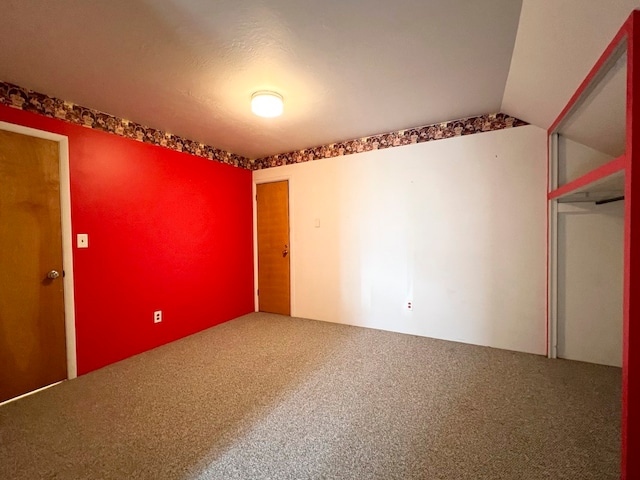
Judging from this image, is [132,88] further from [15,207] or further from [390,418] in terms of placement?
→ [390,418]

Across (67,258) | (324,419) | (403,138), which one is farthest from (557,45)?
(67,258)

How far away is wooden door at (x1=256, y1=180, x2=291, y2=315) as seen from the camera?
12.9 feet

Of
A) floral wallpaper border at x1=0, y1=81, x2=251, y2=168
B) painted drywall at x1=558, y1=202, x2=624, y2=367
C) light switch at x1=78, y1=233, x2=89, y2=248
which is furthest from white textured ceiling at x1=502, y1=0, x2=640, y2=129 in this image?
light switch at x1=78, y1=233, x2=89, y2=248

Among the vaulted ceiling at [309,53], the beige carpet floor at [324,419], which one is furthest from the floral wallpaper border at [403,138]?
the beige carpet floor at [324,419]

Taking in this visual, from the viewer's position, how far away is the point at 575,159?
91.9 inches

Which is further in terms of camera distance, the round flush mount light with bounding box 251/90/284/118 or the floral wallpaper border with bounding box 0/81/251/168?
the round flush mount light with bounding box 251/90/284/118

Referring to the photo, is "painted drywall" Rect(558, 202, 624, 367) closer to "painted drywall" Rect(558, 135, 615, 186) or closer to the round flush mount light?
"painted drywall" Rect(558, 135, 615, 186)

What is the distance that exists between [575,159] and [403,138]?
1.58 meters

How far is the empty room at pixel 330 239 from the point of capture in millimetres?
1386

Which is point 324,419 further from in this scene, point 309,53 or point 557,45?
point 557,45

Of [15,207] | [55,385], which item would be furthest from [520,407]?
[15,207]

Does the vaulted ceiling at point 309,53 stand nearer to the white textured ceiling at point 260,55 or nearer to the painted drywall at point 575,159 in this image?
the white textured ceiling at point 260,55

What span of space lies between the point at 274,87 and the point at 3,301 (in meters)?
2.62

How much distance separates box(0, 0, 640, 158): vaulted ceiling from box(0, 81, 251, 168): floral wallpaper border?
87mm
